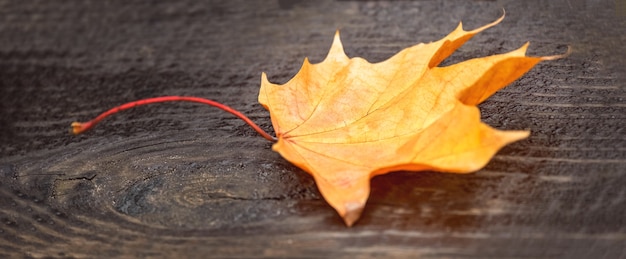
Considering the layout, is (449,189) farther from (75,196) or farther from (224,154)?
(75,196)

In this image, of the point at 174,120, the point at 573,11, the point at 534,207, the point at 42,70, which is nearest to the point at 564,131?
Result: the point at 534,207

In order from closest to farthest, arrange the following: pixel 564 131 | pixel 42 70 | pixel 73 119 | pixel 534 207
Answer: pixel 534 207
pixel 564 131
pixel 73 119
pixel 42 70

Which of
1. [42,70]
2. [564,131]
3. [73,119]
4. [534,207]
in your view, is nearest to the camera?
[534,207]
